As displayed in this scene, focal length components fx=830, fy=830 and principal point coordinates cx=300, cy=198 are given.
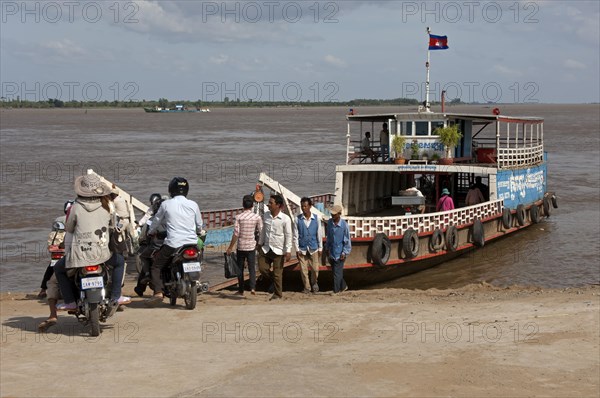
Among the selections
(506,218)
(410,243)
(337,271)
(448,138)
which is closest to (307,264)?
(337,271)

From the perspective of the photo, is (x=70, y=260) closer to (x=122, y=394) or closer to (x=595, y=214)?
(x=122, y=394)

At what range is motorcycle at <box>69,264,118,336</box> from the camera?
7.68 m

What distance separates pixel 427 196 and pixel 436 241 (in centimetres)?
537

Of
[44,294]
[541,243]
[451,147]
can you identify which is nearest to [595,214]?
[541,243]

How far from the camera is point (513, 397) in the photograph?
6285mm

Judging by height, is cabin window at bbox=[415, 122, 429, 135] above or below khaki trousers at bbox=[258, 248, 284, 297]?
above

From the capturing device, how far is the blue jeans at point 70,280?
787 cm

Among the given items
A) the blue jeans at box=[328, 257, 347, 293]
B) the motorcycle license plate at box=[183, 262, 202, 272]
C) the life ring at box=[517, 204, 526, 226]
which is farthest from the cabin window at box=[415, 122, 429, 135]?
the motorcycle license plate at box=[183, 262, 202, 272]

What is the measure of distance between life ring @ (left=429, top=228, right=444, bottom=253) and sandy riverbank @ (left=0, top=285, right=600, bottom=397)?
650cm

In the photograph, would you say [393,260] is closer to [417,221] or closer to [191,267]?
[417,221]

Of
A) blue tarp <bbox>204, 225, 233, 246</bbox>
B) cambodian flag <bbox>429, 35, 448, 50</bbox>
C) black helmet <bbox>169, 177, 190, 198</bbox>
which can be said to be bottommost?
blue tarp <bbox>204, 225, 233, 246</bbox>

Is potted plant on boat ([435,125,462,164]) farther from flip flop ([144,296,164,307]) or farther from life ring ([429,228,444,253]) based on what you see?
flip flop ([144,296,164,307])

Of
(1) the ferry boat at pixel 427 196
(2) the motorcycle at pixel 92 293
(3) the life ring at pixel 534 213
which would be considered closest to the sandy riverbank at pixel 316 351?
(2) the motorcycle at pixel 92 293

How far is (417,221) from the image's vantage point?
644 inches
